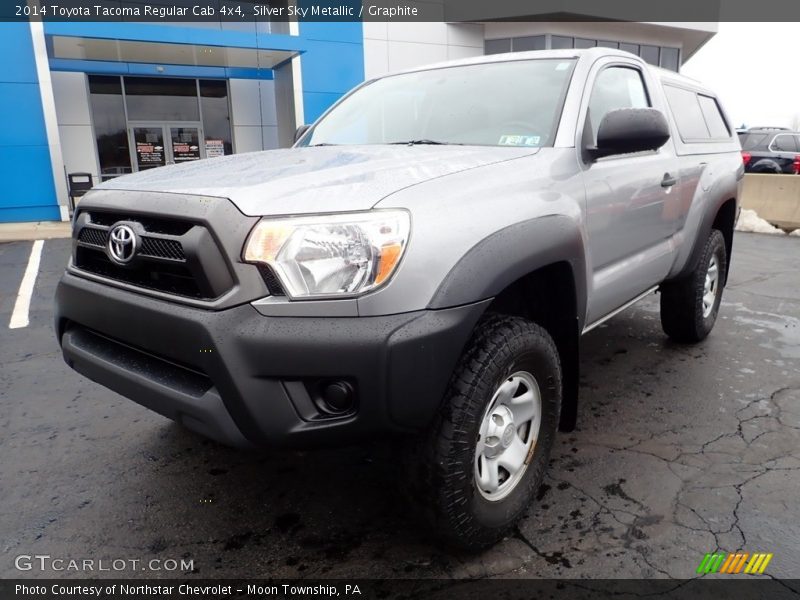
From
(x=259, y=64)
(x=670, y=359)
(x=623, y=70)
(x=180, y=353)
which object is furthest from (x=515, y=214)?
(x=259, y=64)

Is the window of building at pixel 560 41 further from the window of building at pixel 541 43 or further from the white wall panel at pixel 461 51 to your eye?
the white wall panel at pixel 461 51

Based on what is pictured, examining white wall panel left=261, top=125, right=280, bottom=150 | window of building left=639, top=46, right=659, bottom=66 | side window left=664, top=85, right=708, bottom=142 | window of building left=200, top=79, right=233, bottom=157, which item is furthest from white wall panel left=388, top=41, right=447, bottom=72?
side window left=664, top=85, right=708, bottom=142

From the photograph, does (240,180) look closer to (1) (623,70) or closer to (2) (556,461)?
(2) (556,461)

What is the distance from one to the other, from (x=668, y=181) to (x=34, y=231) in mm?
12316

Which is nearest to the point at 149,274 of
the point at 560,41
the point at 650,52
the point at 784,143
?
the point at 784,143

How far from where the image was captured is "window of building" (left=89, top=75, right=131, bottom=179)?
51.6ft

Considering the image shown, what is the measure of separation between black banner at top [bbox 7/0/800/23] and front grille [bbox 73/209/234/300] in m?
13.4

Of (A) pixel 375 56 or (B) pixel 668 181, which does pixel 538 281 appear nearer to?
(B) pixel 668 181

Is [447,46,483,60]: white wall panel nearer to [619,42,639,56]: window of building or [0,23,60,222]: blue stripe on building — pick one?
[619,42,639,56]: window of building

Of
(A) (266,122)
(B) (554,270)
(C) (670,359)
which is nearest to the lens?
(B) (554,270)

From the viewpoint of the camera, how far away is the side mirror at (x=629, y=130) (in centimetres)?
260

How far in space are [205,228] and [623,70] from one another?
2664 mm

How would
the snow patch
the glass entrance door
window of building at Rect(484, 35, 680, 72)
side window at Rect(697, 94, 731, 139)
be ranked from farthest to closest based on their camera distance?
window of building at Rect(484, 35, 680, 72)
the glass entrance door
the snow patch
side window at Rect(697, 94, 731, 139)

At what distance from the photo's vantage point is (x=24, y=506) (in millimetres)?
2654
